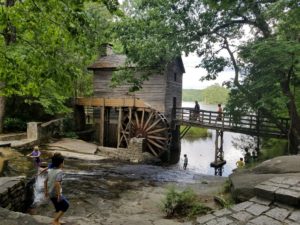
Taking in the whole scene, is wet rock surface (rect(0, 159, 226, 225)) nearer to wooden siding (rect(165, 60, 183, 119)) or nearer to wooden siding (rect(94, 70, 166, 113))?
wooden siding (rect(94, 70, 166, 113))

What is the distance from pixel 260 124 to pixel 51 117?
667 inches

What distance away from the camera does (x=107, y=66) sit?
26.4 metres

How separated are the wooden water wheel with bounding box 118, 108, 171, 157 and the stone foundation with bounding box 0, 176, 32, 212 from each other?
15.9 metres

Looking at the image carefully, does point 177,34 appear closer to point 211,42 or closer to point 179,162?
point 211,42

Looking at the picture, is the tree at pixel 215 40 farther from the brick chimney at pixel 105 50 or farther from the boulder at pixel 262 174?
the brick chimney at pixel 105 50

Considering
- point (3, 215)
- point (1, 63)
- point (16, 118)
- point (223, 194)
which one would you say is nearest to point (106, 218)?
point (3, 215)

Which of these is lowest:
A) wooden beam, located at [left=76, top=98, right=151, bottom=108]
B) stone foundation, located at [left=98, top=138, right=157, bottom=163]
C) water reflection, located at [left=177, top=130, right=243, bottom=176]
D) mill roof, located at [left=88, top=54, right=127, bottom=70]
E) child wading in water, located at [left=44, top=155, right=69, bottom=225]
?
water reflection, located at [left=177, top=130, right=243, bottom=176]

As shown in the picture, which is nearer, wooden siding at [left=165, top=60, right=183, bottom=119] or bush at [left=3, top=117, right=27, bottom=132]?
bush at [left=3, top=117, right=27, bottom=132]

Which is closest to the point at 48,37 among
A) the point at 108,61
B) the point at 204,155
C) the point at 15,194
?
the point at 15,194

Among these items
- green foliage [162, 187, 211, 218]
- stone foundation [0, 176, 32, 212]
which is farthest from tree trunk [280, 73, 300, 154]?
stone foundation [0, 176, 32, 212]

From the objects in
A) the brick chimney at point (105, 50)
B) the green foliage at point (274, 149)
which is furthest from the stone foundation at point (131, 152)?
the brick chimney at point (105, 50)

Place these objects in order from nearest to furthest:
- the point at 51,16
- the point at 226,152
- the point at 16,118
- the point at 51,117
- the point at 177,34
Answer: the point at 51,16
the point at 177,34
the point at 16,118
the point at 51,117
the point at 226,152

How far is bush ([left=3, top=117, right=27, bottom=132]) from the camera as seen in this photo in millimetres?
21266

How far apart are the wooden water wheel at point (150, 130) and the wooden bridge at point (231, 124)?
217cm
